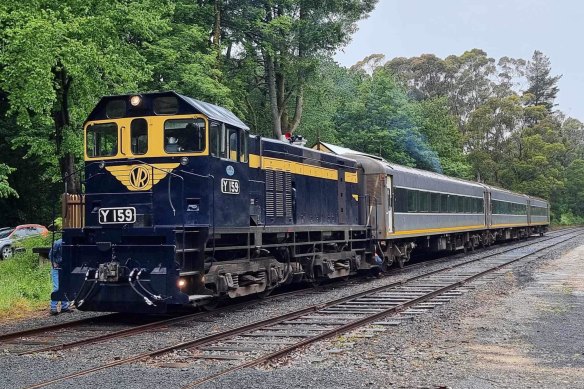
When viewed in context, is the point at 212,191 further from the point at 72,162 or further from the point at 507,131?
the point at 507,131

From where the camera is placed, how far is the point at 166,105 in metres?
11.1

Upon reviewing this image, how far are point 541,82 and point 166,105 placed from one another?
9878 centimetres

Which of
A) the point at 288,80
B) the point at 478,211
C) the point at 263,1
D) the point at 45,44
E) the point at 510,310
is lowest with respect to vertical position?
the point at 510,310

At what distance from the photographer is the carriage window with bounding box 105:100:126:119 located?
37.3 ft

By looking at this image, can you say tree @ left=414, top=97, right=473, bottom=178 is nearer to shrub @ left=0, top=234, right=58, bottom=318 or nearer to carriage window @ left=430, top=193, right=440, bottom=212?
carriage window @ left=430, top=193, right=440, bottom=212

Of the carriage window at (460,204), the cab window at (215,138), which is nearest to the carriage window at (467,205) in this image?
the carriage window at (460,204)

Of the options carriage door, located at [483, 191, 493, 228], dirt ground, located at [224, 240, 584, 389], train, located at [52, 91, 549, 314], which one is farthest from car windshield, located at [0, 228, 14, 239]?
carriage door, located at [483, 191, 493, 228]

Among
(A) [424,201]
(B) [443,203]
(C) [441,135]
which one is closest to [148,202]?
(A) [424,201]

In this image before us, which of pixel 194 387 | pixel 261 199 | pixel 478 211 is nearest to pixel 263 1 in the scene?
pixel 478 211

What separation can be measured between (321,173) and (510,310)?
6063 millimetres

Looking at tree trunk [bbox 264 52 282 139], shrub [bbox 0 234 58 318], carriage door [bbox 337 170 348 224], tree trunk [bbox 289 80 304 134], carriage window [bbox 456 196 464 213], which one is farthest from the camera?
tree trunk [bbox 289 80 304 134]

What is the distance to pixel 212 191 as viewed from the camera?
36.4ft

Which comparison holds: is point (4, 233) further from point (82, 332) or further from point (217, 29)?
point (82, 332)

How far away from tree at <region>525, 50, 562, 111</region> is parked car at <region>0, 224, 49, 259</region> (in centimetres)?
8597
